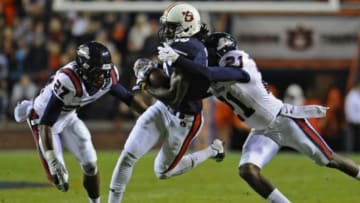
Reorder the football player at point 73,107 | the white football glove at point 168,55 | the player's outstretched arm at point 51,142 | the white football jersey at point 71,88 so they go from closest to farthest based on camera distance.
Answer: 1. the white football glove at point 168,55
2. the player's outstretched arm at point 51,142
3. the football player at point 73,107
4. the white football jersey at point 71,88

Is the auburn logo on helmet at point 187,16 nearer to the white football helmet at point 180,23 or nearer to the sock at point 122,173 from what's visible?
the white football helmet at point 180,23

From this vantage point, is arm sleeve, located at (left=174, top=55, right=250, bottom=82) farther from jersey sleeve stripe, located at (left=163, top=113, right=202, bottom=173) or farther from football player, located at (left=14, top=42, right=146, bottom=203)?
football player, located at (left=14, top=42, right=146, bottom=203)

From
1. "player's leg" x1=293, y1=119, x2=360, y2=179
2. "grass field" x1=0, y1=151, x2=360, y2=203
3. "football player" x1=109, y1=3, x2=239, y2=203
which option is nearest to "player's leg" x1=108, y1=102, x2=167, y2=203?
"football player" x1=109, y1=3, x2=239, y2=203

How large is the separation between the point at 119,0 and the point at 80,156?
5.27 meters

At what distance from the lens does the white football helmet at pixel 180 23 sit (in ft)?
24.5

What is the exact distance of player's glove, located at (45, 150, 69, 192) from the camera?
7531 mm

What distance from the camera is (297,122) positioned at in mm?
7453

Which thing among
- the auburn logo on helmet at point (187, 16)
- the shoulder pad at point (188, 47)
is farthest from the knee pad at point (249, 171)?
the auburn logo on helmet at point (187, 16)

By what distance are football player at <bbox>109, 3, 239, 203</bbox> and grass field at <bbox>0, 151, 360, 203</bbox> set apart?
4.23ft

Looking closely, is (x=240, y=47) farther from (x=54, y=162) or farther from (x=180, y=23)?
(x=54, y=162)

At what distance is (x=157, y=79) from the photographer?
720 centimetres

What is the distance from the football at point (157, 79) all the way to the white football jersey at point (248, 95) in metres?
0.33

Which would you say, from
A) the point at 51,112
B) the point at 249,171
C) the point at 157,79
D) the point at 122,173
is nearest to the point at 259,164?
the point at 249,171

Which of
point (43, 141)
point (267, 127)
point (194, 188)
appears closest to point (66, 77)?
point (43, 141)
